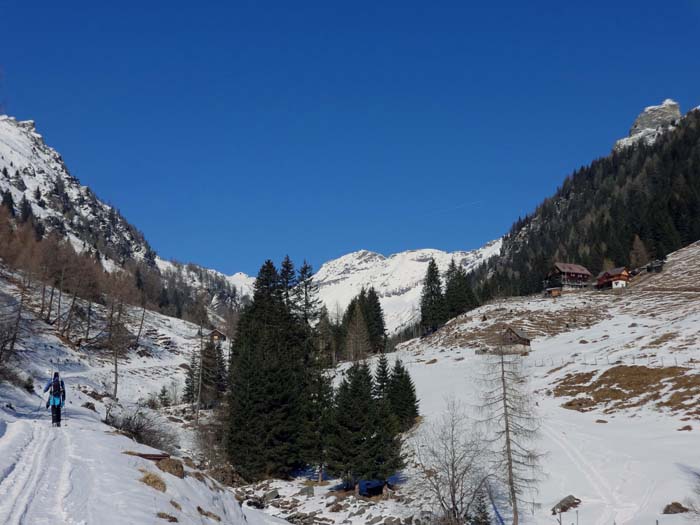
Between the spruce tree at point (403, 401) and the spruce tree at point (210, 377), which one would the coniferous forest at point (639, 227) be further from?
the spruce tree at point (403, 401)

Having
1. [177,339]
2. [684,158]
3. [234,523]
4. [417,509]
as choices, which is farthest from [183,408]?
[684,158]

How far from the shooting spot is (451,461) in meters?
32.0

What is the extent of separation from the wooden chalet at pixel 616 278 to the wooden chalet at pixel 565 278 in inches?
307

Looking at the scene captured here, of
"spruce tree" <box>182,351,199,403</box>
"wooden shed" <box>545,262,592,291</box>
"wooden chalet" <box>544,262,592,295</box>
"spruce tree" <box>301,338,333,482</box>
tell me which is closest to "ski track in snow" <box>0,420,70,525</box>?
"spruce tree" <box>301,338,333,482</box>

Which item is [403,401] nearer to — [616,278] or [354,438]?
[354,438]

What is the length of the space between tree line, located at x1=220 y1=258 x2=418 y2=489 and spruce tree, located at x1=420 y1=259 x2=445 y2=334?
197ft

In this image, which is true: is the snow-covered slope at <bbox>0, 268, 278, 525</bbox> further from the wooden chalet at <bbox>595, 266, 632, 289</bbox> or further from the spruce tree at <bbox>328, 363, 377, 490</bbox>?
the wooden chalet at <bbox>595, 266, 632, 289</bbox>

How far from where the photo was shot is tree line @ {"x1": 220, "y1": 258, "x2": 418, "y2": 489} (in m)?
40.8

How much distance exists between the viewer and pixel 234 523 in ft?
56.7

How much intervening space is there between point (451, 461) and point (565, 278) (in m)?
110

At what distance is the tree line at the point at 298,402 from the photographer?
40.8 metres

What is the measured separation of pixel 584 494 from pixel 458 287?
8794 cm

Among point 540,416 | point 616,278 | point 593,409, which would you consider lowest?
point 540,416

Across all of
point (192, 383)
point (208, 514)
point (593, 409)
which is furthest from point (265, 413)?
point (208, 514)
